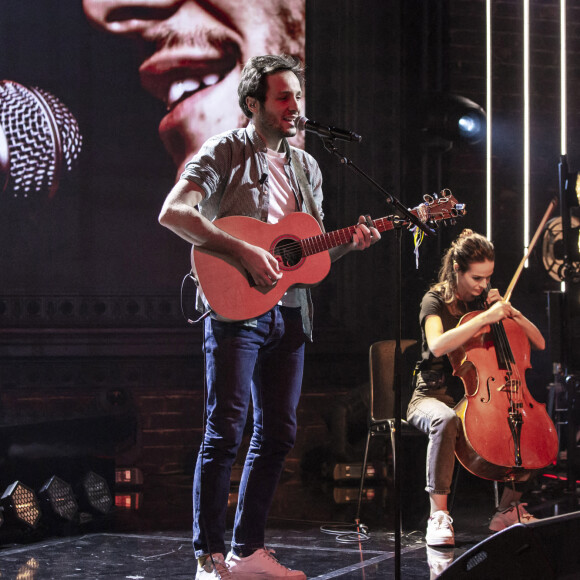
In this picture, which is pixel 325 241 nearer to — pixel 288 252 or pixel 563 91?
pixel 288 252

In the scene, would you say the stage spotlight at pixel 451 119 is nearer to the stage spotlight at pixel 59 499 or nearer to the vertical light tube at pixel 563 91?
the vertical light tube at pixel 563 91

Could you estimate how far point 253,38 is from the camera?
5.74 m

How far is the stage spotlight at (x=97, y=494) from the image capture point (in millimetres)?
3967

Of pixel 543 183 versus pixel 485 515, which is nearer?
pixel 485 515

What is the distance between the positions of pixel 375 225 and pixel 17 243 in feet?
11.3

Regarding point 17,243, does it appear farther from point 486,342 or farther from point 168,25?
point 486,342

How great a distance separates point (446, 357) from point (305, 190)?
133cm

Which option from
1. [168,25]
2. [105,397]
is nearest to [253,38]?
[168,25]

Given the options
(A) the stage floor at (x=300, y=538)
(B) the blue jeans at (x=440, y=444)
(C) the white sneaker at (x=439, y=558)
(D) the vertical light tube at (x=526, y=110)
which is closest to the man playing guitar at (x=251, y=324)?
(A) the stage floor at (x=300, y=538)

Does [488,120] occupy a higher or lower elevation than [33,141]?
higher

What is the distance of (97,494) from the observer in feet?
13.3

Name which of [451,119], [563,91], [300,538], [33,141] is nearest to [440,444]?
[300,538]

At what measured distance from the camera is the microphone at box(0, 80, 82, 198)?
5.41 m

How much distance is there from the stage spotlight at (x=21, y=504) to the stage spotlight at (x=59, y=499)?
54 mm
